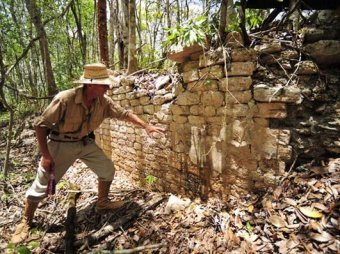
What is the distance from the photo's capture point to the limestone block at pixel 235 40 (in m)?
2.92

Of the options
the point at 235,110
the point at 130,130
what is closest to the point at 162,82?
the point at 130,130

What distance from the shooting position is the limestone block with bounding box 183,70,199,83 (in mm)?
3397

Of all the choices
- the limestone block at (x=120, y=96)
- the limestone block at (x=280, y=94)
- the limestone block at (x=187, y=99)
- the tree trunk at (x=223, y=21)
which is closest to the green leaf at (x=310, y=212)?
the limestone block at (x=280, y=94)

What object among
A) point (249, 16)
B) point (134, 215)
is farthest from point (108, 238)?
point (249, 16)

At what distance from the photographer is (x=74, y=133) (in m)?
3.27

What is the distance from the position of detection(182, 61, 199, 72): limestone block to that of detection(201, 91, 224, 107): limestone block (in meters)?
0.37

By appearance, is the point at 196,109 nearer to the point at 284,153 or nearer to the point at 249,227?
the point at 284,153

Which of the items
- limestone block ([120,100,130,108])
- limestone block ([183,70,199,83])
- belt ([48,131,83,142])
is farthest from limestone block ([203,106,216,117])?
limestone block ([120,100,130,108])

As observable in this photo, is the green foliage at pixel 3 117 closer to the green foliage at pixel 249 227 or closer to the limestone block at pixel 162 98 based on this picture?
the limestone block at pixel 162 98

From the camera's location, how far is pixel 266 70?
2896 mm

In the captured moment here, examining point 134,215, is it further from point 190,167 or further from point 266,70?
point 266,70

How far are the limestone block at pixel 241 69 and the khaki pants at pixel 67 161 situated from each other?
6.22 feet

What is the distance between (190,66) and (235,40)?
2.45 feet

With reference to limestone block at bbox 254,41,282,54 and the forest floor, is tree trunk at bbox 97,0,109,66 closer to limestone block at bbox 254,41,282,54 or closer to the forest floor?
the forest floor
